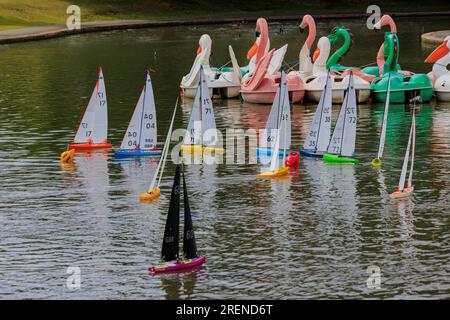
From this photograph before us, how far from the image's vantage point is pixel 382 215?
119 feet

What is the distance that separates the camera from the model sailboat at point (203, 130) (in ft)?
151

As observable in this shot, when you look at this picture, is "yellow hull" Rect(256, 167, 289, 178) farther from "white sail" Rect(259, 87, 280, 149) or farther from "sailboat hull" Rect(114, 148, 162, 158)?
"sailboat hull" Rect(114, 148, 162, 158)

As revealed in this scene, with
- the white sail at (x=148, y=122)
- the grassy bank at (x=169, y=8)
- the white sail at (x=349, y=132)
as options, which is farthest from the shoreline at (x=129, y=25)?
the white sail at (x=148, y=122)

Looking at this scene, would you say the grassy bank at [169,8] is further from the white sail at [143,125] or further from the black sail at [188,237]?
the black sail at [188,237]

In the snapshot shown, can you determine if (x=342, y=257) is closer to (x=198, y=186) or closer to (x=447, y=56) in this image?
(x=198, y=186)

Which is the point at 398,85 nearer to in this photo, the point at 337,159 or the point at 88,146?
the point at 337,159

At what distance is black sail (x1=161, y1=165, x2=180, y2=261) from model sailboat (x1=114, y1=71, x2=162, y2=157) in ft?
48.8

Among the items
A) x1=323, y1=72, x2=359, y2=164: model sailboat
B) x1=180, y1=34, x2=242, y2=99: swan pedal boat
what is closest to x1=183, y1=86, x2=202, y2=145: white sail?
x1=323, y1=72, x2=359, y2=164: model sailboat

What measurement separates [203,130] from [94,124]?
4.40 m

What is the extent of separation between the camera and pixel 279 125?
43375 millimetres

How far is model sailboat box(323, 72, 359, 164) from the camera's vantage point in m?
44.0

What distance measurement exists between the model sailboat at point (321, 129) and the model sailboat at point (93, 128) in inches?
309

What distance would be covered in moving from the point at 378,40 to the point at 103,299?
66775 mm
